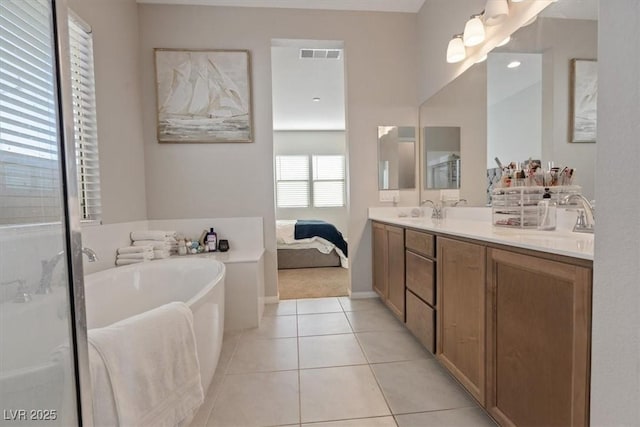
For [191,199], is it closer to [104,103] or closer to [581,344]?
[104,103]

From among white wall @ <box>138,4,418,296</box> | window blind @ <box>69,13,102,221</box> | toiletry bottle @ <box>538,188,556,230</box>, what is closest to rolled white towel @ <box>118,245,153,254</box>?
window blind @ <box>69,13,102,221</box>

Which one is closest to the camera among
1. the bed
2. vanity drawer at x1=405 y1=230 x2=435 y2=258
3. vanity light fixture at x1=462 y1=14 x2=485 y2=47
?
vanity drawer at x1=405 y1=230 x2=435 y2=258

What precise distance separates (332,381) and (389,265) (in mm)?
1109

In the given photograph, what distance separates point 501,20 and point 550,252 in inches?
66.2

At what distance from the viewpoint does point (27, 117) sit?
2.25ft

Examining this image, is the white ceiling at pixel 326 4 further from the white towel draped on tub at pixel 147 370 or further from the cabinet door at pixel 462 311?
the white towel draped on tub at pixel 147 370

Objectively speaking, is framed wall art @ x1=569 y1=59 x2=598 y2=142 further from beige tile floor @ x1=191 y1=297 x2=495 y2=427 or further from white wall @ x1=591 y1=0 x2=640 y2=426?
beige tile floor @ x1=191 y1=297 x2=495 y2=427

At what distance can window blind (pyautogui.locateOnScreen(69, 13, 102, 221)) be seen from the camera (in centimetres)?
198

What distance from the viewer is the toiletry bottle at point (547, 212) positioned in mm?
1400

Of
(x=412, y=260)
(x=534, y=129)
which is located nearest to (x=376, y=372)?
(x=412, y=260)

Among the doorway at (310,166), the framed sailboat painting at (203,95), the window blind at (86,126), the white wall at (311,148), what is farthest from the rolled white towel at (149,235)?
the white wall at (311,148)

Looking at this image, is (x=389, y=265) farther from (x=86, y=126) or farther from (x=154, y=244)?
(x=86, y=126)

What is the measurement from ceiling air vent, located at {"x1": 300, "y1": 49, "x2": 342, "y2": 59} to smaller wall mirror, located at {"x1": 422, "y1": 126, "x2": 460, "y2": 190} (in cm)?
135

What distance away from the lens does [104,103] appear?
7.15 ft
